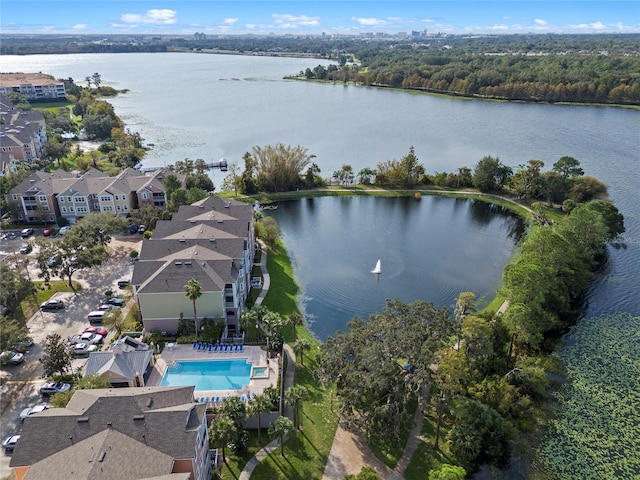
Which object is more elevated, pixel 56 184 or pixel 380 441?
pixel 56 184

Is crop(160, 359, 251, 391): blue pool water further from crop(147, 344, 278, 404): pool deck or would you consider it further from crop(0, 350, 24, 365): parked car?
crop(0, 350, 24, 365): parked car

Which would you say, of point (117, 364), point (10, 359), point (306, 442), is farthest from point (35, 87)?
point (306, 442)

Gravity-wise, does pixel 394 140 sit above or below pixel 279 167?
below

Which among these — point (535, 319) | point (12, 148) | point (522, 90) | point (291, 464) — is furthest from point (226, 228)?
point (522, 90)

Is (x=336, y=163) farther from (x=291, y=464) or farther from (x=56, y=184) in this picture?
(x=291, y=464)

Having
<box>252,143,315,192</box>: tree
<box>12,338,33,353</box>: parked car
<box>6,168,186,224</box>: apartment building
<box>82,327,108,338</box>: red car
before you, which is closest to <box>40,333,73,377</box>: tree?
<box>12,338,33,353</box>: parked car

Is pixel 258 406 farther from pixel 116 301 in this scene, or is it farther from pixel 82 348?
pixel 116 301

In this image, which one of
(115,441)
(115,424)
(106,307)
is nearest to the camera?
(115,441)
